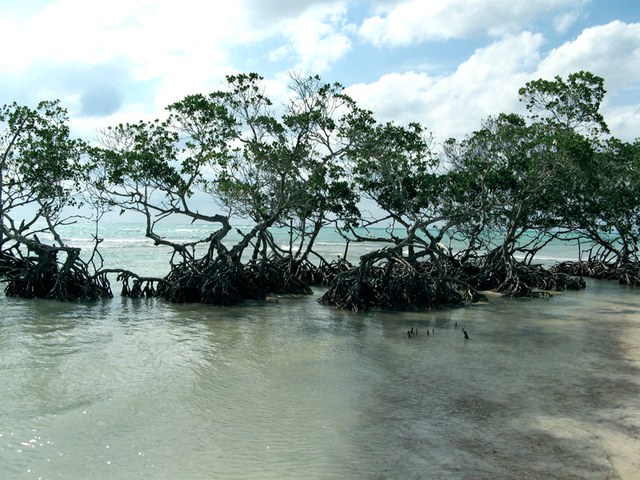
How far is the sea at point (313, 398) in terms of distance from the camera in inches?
159

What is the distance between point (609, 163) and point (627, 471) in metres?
14.9

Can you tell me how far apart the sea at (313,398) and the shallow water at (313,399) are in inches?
0.7

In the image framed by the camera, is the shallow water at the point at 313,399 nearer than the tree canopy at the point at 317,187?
Yes

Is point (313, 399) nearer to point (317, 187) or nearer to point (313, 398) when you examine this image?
point (313, 398)

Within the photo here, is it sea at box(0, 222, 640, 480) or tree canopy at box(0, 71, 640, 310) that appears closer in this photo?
sea at box(0, 222, 640, 480)

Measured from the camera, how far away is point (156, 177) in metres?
11.2

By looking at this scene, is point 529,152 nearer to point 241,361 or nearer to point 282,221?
point 282,221

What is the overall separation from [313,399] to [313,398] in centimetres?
3

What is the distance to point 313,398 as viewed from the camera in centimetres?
550

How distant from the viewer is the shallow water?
404 cm

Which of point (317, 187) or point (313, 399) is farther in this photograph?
point (317, 187)

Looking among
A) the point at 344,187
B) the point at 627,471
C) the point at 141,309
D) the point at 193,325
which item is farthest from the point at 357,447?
the point at 344,187

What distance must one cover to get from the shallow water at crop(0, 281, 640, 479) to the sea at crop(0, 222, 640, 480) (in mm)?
18

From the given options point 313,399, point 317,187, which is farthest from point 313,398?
point 317,187
